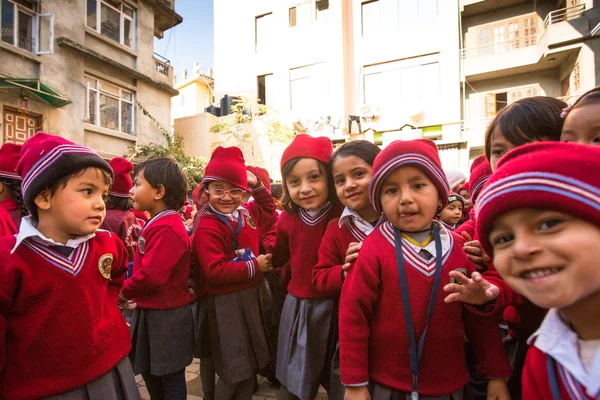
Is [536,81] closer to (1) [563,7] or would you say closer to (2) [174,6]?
(1) [563,7]

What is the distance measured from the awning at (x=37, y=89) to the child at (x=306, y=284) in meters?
9.70

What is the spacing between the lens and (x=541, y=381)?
0.90m

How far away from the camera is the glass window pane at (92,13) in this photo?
37.2ft

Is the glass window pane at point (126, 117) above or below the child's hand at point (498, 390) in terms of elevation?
above

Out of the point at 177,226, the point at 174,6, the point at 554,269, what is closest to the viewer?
the point at 554,269

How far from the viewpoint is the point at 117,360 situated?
1566 mm

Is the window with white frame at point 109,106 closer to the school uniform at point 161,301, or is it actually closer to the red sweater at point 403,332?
the school uniform at point 161,301

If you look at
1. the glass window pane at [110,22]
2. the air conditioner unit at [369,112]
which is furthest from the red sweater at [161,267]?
the air conditioner unit at [369,112]

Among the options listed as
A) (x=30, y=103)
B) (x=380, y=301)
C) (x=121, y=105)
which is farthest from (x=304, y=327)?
(x=121, y=105)

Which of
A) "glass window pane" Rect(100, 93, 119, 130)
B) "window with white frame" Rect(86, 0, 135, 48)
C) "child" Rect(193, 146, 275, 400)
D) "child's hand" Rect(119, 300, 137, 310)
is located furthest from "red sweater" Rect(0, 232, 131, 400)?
"window with white frame" Rect(86, 0, 135, 48)

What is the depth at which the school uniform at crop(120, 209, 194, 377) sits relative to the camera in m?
2.12

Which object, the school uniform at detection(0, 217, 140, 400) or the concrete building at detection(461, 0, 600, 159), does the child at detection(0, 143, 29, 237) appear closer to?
the school uniform at detection(0, 217, 140, 400)

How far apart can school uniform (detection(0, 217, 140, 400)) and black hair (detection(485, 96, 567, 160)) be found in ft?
6.43

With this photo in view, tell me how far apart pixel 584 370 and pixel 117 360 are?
68.9 inches
